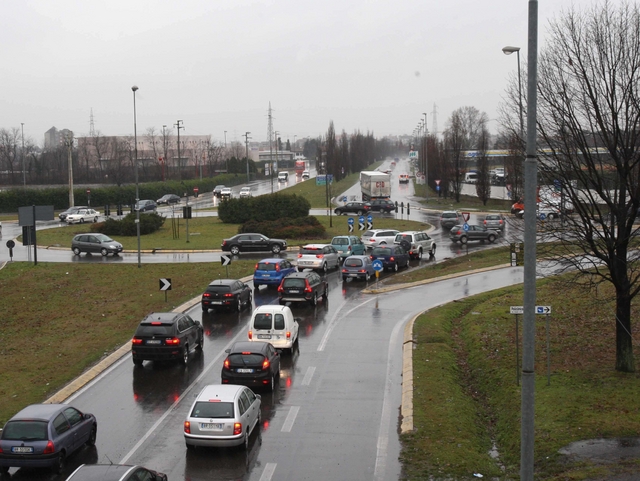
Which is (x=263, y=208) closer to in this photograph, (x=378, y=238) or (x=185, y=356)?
(x=378, y=238)

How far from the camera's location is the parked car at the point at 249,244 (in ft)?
149

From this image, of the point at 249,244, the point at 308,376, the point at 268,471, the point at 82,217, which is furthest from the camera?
the point at 82,217

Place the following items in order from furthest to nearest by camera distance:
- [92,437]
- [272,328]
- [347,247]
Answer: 1. [347,247]
2. [272,328]
3. [92,437]

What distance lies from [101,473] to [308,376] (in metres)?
9.72

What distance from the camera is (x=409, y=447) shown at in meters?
14.1

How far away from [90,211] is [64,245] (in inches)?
818

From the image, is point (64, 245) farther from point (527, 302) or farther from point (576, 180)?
point (527, 302)

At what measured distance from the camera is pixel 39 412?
13172 mm

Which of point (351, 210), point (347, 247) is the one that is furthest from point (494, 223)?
point (351, 210)

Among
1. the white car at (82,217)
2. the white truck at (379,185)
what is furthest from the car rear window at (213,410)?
the white truck at (379,185)

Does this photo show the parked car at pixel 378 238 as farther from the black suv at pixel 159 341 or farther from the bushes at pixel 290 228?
the black suv at pixel 159 341

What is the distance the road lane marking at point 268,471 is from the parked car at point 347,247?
2934 cm

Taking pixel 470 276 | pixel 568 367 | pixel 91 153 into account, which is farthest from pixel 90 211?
pixel 91 153

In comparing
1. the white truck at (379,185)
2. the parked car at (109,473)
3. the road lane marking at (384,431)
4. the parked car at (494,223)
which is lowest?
the road lane marking at (384,431)
